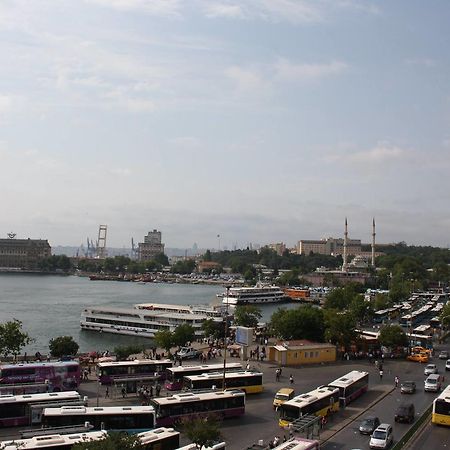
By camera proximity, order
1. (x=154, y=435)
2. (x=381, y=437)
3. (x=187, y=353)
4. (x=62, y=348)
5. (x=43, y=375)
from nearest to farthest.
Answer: (x=154, y=435)
(x=381, y=437)
(x=43, y=375)
(x=62, y=348)
(x=187, y=353)

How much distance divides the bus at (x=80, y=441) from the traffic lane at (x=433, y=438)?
353cm

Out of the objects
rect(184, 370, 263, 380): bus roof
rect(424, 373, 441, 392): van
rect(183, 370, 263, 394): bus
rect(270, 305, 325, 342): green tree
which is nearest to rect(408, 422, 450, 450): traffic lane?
rect(424, 373, 441, 392): van

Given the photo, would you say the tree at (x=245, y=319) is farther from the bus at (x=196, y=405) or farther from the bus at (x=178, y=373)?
the bus at (x=196, y=405)

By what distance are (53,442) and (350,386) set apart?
5.99 m

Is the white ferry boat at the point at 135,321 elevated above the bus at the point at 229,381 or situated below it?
below

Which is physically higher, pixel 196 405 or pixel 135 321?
pixel 196 405

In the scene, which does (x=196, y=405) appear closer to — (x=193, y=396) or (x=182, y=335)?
(x=193, y=396)

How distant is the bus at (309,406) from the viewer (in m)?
9.80

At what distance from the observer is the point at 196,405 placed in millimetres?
10180

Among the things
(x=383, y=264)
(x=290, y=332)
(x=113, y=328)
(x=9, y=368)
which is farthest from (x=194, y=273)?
(x=9, y=368)

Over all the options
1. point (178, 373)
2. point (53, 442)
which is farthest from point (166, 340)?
point (53, 442)

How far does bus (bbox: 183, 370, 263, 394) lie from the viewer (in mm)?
A: 11664

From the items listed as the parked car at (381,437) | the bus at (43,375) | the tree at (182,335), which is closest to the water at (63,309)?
the tree at (182,335)

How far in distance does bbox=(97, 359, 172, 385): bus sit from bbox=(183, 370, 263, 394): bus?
1367 millimetres
